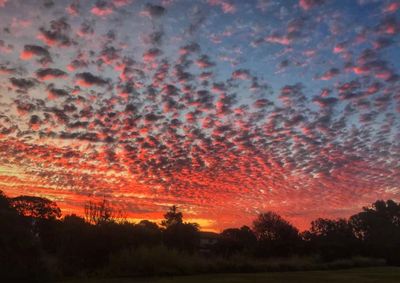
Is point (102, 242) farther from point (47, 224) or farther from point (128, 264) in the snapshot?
point (47, 224)

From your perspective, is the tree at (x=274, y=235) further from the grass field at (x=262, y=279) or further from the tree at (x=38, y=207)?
the tree at (x=38, y=207)

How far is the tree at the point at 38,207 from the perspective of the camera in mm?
59391

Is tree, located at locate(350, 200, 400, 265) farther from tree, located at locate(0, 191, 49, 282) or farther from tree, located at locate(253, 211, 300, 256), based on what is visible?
tree, located at locate(0, 191, 49, 282)

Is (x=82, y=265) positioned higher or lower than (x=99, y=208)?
lower

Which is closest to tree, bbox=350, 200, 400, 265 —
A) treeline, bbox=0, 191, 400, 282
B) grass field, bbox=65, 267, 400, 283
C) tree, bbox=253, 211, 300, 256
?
treeline, bbox=0, 191, 400, 282

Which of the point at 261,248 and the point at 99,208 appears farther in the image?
the point at 261,248

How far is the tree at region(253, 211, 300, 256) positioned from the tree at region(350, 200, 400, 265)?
979cm

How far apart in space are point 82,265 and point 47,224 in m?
24.5

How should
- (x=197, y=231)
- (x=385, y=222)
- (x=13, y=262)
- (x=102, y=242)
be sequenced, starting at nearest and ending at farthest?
(x=13, y=262), (x=102, y=242), (x=197, y=231), (x=385, y=222)

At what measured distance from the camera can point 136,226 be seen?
36.4 m

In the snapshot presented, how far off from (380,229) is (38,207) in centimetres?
6329

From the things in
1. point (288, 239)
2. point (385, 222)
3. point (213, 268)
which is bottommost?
point (213, 268)

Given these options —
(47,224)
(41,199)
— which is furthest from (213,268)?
(41,199)

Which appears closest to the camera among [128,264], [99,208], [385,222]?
[128,264]
